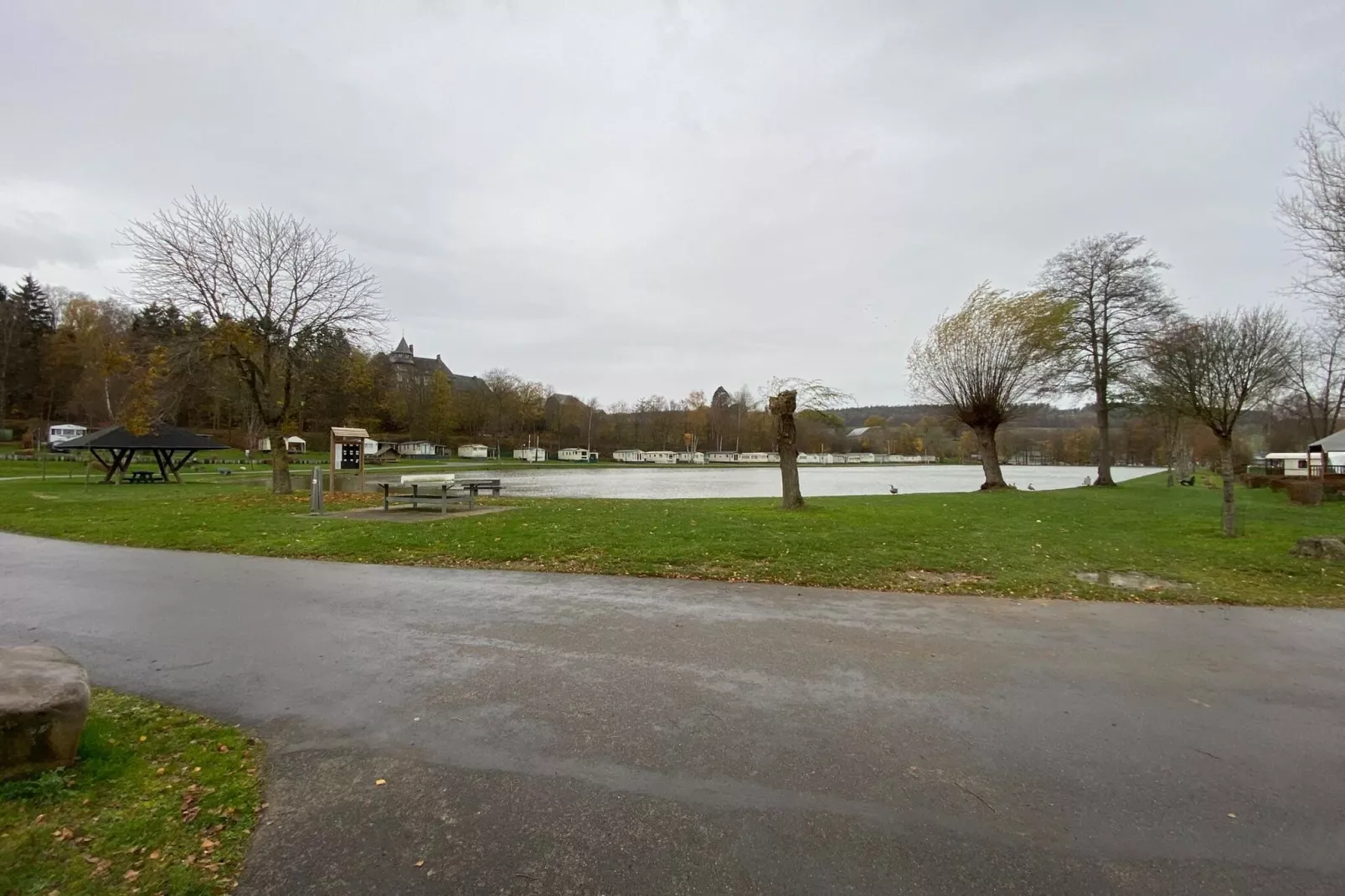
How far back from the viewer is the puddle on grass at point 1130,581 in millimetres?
8086

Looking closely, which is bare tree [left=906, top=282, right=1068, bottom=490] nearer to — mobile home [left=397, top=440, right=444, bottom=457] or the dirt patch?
the dirt patch

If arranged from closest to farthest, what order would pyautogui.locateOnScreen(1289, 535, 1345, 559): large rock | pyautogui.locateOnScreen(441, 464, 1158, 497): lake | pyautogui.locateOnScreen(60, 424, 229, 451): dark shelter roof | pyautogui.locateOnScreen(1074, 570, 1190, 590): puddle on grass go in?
Result: pyautogui.locateOnScreen(1074, 570, 1190, 590): puddle on grass
pyautogui.locateOnScreen(1289, 535, 1345, 559): large rock
pyautogui.locateOnScreen(60, 424, 229, 451): dark shelter roof
pyautogui.locateOnScreen(441, 464, 1158, 497): lake

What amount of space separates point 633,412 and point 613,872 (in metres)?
114

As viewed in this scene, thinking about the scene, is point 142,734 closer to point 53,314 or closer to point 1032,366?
point 1032,366

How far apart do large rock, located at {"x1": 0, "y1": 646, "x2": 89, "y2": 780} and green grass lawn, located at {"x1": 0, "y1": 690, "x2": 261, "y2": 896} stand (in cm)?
10

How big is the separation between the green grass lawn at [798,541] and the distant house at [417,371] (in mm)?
72754

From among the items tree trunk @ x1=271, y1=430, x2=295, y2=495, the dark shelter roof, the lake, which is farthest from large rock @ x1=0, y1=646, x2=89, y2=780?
the dark shelter roof

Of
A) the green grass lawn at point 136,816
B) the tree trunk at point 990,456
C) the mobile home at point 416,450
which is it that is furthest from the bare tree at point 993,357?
the mobile home at point 416,450

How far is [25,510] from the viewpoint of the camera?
1545 centimetres

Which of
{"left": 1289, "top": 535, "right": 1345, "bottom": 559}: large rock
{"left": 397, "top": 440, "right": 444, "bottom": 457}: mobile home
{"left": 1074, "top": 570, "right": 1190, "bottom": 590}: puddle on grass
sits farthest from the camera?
{"left": 397, "top": 440, "right": 444, "bottom": 457}: mobile home

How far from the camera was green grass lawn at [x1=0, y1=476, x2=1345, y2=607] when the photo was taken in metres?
8.45

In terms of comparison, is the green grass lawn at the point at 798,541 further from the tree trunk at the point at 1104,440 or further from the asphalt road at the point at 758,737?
the tree trunk at the point at 1104,440

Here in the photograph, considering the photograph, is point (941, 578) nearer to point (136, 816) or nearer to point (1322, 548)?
point (1322, 548)

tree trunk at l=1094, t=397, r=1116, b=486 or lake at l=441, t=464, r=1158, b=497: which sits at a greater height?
tree trunk at l=1094, t=397, r=1116, b=486
